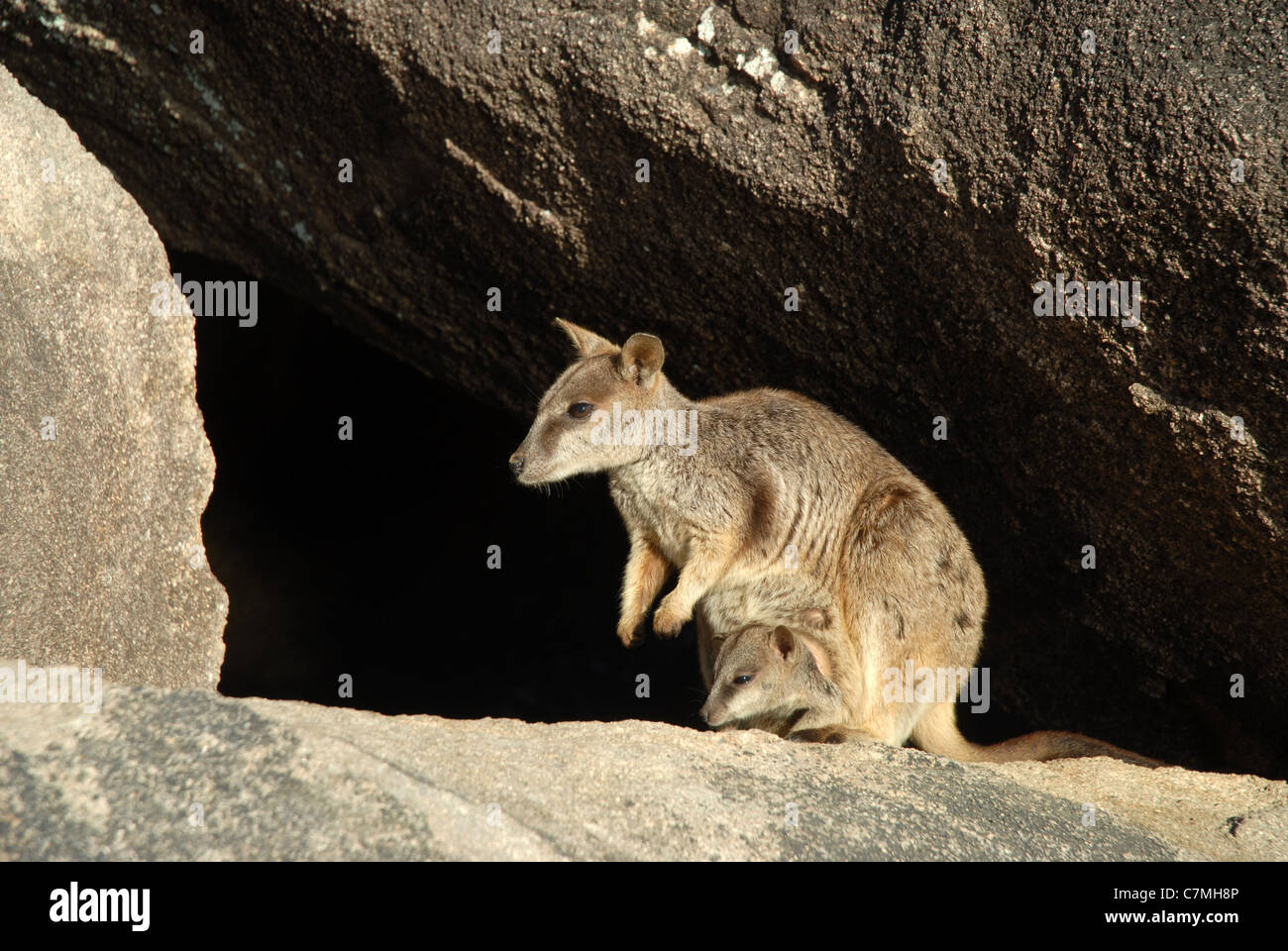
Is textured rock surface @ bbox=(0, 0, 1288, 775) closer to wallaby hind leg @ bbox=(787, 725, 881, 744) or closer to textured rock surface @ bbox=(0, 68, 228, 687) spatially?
textured rock surface @ bbox=(0, 68, 228, 687)

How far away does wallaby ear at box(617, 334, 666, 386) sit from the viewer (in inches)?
223

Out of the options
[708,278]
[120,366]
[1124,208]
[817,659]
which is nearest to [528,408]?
[708,278]

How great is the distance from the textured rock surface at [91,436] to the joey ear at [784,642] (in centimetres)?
252

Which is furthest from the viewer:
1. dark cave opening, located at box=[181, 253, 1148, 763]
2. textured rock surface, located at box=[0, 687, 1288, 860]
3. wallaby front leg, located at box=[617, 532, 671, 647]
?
dark cave opening, located at box=[181, 253, 1148, 763]

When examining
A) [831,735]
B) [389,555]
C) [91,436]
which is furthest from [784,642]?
[389,555]

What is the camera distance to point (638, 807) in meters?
3.68

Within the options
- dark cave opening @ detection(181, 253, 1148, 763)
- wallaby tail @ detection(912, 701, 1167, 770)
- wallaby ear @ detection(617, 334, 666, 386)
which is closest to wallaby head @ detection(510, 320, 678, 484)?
wallaby ear @ detection(617, 334, 666, 386)

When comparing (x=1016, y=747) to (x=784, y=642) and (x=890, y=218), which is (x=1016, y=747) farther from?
(x=890, y=218)

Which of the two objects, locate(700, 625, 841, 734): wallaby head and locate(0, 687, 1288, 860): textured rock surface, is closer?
locate(0, 687, 1288, 860): textured rock surface

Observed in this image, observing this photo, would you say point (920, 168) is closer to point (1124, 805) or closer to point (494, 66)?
point (494, 66)

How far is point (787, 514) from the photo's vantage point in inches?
231

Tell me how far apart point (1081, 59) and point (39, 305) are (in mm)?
4013

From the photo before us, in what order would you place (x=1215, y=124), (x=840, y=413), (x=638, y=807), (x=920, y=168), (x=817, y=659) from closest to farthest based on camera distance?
(x=638, y=807) < (x=1215, y=124) < (x=920, y=168) < (x=817, y=659) < (x=840, y=413)

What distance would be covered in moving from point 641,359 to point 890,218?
1434 millimetres
